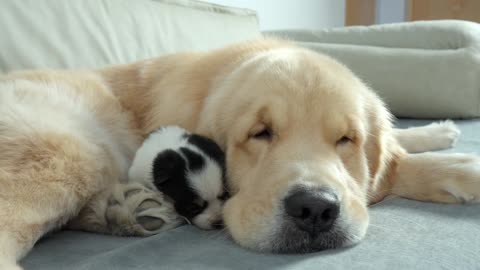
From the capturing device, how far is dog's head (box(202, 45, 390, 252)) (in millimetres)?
1532

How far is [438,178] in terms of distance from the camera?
203 centimetres

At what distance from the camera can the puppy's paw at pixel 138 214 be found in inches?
68.9

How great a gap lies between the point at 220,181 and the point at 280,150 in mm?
308

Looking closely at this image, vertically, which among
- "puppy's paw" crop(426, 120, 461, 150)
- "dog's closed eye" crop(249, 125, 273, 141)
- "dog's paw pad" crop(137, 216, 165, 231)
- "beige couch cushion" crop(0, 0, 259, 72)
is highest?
"beige couch cushion" crop(0, 0, 259, 72)

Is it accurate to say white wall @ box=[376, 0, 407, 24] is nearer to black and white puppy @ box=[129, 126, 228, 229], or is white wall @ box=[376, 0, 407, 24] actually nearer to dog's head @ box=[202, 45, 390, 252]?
dog's head @ box=[202, 45, 390, 252]

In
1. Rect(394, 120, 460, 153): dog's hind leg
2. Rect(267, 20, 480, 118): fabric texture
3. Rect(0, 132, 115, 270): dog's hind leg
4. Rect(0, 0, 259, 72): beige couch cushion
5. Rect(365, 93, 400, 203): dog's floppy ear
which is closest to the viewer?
Rect(0, 132, 115, 270): dog's hind leg

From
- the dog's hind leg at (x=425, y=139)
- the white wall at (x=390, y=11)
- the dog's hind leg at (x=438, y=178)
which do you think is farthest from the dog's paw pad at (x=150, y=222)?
the white wall at (x=390, y=11)

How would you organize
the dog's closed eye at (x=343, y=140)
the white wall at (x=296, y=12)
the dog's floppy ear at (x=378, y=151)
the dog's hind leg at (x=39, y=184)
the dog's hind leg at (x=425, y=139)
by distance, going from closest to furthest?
1. the dog's hind leg at (x=39, y=184)
2. the dog's closed eye at (x=343, y=140)
3. the dog's floppy ear at (x=378, y=151)
4. the dog's hind leg at (x=425, y=139)
5. the white wall at (x=296, y=12)

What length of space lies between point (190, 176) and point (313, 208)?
1.93 feet

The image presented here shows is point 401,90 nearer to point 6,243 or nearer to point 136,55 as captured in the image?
point 136,55

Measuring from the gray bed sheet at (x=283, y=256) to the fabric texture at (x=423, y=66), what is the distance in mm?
2048

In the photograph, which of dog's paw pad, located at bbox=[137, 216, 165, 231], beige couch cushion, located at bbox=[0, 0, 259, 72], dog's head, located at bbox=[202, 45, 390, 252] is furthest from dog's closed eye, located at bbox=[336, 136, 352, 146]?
beige couch cushion, located at bbox=[0, 0, 259, 72]

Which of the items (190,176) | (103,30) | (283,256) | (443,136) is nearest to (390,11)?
(443,136)

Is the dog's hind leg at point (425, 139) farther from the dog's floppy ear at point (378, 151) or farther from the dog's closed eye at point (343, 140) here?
the dog's closed eye at point (343, 140)
